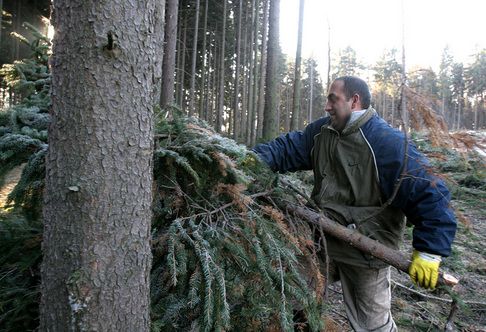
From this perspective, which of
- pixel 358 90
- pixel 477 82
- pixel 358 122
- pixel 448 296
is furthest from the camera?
pixel 477 82

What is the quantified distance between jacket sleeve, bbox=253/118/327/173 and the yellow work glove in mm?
1324

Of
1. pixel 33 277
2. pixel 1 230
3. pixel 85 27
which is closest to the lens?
pixel 85 27

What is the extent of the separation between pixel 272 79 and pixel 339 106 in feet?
21.1

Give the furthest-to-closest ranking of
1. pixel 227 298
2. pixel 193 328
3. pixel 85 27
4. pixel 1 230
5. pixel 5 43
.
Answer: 1. pixel 5 43
2. pixel 1 230
3. pixel 227 298
4. pixel 193 328
5. pixel 85 27

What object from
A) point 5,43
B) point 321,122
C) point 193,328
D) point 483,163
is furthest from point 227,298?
point 5,43

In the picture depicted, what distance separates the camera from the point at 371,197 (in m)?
2.74

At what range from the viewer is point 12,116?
8.19 feet

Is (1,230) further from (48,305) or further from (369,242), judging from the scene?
(369,242)

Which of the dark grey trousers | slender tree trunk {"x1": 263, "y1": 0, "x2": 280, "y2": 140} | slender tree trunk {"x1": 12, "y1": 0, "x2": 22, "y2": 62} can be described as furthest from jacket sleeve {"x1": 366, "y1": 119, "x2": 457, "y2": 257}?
slender tree trunk {"x1": 12, "y1": 0, "x2": 22, "y2": 62}

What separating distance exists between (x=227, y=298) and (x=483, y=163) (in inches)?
66.6

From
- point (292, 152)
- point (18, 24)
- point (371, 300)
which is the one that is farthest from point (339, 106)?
point (18, 24)

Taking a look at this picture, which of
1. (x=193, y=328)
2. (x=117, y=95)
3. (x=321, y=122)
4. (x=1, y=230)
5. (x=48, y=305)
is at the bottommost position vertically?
(x=193, y=328)

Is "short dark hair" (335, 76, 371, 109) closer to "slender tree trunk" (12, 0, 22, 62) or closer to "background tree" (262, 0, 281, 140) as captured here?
"background tree" (262, 0, 281, 140)

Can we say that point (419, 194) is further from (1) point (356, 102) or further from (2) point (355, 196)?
(1) point (356, 102)
